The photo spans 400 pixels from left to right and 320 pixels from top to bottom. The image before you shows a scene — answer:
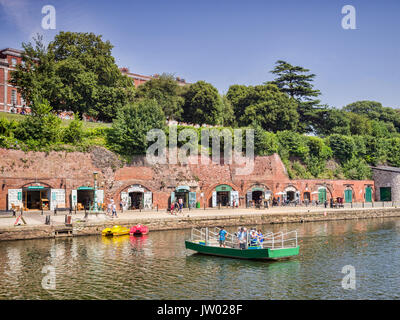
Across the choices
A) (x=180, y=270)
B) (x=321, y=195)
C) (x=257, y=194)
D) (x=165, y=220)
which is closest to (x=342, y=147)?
(x=321, y=195)

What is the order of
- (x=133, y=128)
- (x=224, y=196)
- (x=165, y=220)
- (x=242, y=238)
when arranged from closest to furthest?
1. (x=242, y=238)
2. (x=165, y=220)
3. (x=133, y=128)
4. (x=224, y=196)

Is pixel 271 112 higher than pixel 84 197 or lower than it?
higher

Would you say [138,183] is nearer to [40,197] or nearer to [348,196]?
[40,197]

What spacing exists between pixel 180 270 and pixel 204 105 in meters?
45.9

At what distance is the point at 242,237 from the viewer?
25.4 metres

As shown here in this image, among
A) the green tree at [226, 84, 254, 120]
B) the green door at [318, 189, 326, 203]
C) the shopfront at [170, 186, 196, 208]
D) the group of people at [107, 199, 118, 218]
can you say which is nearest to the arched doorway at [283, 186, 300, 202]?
the green door at [318, 189, 326, 203]

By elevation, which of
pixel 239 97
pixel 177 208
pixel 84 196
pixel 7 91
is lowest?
pixel 177 208

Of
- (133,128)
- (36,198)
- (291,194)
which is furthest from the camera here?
(291,194)

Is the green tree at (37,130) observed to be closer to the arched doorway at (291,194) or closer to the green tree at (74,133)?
the green tree at (74,133)

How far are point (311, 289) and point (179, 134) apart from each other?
33061mm

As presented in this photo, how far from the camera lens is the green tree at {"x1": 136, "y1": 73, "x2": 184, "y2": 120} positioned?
63000 mm

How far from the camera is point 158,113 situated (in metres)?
48.2

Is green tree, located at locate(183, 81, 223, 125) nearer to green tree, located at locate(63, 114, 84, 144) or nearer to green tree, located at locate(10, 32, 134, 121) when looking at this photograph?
green tree, located at locate(10, 32, 134, 121)
